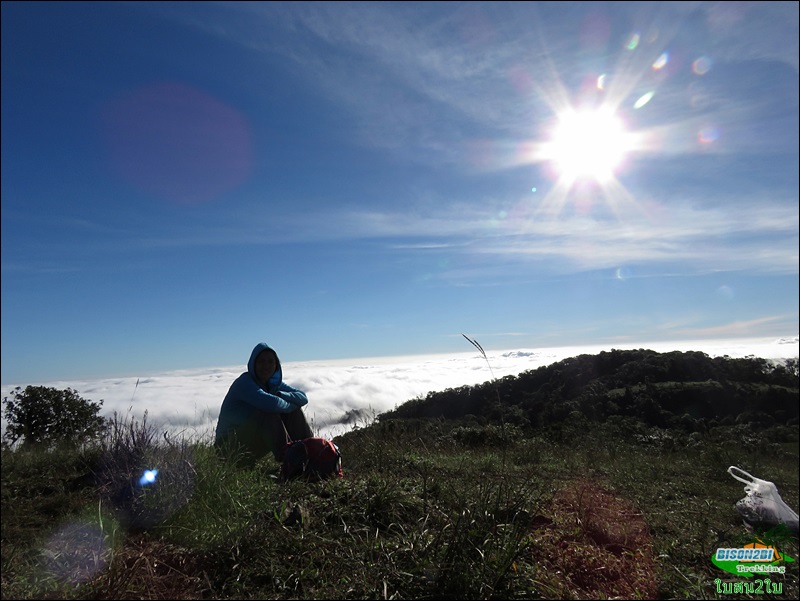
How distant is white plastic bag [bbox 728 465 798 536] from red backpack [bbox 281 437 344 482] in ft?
11.7

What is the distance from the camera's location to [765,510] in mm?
3973

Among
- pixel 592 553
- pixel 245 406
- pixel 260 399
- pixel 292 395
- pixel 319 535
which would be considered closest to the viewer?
pixel 319 535

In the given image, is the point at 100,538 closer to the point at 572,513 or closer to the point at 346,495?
the point at 346,495

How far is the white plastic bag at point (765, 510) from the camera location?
3.89m

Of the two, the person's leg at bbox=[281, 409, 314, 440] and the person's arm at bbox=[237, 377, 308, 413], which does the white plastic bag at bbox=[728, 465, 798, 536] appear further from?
the person's arm at bbox=[237, 377, 308, 413]

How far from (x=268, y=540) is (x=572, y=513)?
2291 mm

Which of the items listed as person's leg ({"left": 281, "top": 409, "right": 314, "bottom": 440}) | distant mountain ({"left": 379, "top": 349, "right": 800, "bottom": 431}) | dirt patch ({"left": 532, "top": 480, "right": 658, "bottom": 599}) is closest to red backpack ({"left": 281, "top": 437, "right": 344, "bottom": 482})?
person's leg ({"left": 281, "top": 409, "right": 314, "bottom": 440})

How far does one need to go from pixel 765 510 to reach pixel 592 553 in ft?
7.05

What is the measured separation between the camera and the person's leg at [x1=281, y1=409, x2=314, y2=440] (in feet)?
15.2

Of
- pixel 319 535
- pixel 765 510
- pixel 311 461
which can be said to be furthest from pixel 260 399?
pixel 765 510

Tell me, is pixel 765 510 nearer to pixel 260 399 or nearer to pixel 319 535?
pixel 319 535

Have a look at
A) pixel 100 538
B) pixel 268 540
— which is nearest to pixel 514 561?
pixel 268 540

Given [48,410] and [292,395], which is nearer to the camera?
[292,395]

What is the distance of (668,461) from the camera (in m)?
7.48
